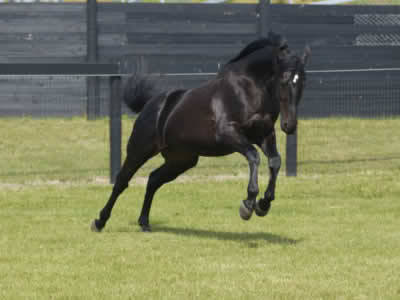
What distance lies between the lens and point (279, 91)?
7727 millimetres

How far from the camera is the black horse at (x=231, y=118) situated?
766cm

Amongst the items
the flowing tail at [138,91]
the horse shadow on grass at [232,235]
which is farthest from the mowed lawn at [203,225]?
the flowing tail at [138,91]

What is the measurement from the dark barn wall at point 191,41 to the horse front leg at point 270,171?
8.04 m

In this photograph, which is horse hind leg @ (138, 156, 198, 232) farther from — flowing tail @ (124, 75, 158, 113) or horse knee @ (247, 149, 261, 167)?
horse knee @ (247, 149, 261, 167)

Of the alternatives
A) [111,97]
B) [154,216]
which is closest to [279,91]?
[154,216]

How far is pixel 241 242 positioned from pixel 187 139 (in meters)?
1.09

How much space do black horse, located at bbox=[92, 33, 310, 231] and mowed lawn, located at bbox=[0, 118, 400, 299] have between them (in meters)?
0.61

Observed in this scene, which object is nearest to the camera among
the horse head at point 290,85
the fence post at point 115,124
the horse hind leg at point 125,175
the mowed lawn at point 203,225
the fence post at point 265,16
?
the mowed lawn at point 203,225

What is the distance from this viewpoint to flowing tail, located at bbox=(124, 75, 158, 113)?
9.59 m

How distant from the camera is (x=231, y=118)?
26.7ft

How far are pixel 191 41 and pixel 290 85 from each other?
9903 millimetres

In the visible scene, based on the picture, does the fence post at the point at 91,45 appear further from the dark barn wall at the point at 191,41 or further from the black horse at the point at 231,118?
the black horse at the point at 231,118

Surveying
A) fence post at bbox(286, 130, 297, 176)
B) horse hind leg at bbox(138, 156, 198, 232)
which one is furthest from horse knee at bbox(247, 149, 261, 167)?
fence post at bbox(286, 130, 297, 176)

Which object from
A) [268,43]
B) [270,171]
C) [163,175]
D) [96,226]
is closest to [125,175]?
[163,175]
